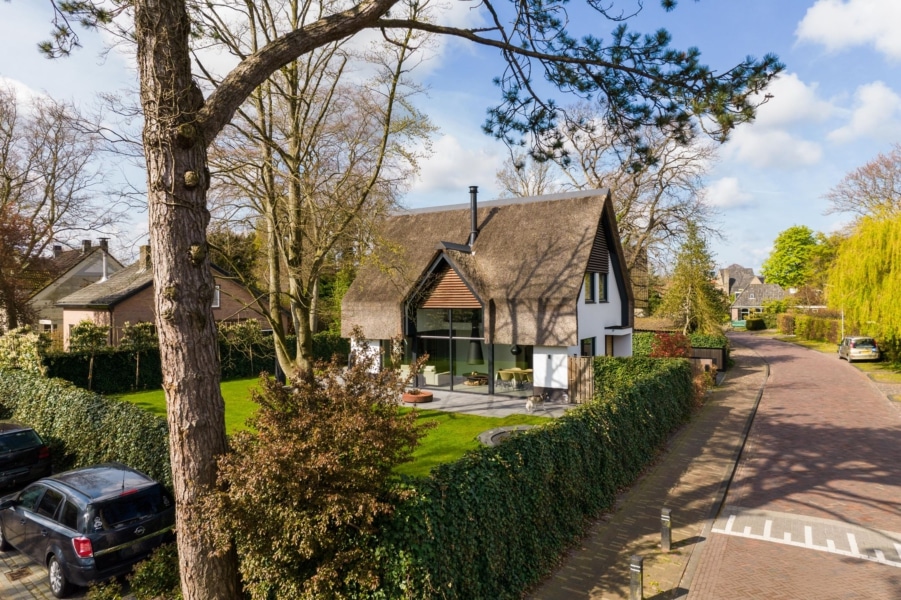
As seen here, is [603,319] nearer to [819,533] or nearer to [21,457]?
[819,533]

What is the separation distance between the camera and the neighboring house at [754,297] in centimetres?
7819

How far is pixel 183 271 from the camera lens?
5.95 m

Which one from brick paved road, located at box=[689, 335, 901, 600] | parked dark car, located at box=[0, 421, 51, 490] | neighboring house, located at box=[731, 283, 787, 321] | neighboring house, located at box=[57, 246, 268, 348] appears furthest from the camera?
neighboring house, located at box=[731, 283, 787, 321]

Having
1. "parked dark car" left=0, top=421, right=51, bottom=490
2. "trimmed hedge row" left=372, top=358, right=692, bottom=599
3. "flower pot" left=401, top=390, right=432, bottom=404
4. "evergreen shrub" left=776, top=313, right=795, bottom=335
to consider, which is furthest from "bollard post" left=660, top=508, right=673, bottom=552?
"evergreen shrub" left=776, top=313, right=795, bottom=335

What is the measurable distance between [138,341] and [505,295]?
16862 millimetres

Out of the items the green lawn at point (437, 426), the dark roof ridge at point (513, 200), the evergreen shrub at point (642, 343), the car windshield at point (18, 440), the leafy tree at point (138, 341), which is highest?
the dark roof ridge at point (513, 200)

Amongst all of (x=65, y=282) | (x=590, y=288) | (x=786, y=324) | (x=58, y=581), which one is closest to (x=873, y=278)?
(x=590, y=288)

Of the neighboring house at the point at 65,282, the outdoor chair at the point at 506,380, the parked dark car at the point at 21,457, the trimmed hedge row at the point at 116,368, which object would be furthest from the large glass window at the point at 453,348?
the neighboring house at the point at 65,282

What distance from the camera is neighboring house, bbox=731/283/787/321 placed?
78188 millimetres

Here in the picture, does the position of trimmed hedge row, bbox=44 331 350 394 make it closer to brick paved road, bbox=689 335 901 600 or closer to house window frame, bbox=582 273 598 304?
house window frame, bbox=582 273 598 304

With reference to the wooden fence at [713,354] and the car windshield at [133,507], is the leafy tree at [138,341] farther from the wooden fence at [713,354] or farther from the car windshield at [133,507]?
the wooden fence at [713,354]

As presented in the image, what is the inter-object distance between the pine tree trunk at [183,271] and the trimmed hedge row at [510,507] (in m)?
2.23

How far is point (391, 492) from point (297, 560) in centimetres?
131

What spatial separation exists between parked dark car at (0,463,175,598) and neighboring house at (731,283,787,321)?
83.0 m
